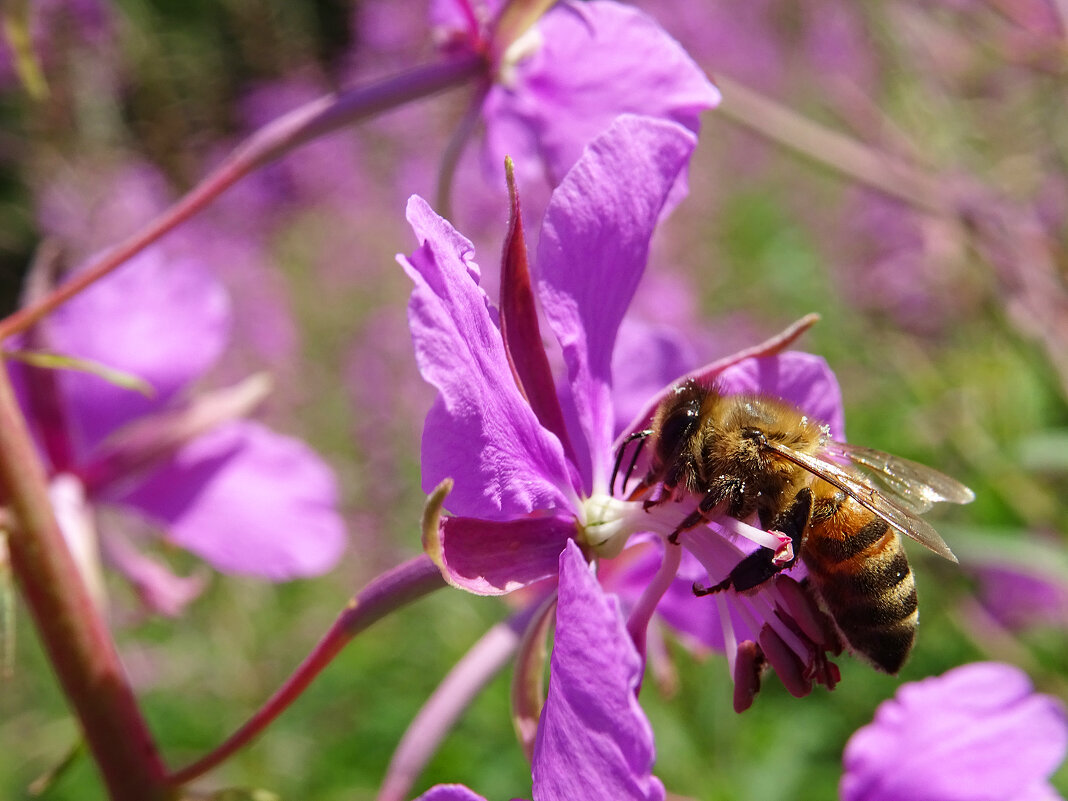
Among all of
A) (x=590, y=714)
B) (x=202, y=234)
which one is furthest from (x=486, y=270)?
(x=590, y=714)

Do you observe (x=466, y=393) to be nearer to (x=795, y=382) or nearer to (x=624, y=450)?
(x=624, y=450)

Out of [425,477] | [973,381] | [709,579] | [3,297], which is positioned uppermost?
[425,477]

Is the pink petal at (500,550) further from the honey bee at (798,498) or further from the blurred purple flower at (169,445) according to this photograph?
the blurred purple flower at (169,445)

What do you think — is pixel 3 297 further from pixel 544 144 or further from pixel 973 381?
pixel 544 144

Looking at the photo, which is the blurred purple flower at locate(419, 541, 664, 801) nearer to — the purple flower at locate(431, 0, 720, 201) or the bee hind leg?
the bee hind leg

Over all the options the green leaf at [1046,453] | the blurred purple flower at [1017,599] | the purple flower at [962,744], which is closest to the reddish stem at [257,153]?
the purple flower at [962,744]

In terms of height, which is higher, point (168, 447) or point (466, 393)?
point (466, 393)

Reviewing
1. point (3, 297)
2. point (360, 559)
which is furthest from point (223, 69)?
point (360, 559)
